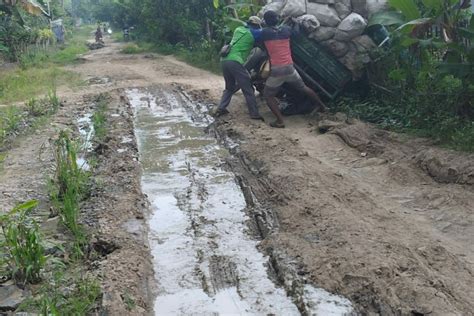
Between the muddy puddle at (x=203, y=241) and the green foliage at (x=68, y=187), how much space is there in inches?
27.2

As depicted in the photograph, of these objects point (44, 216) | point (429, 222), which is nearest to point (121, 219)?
point (44, 216)

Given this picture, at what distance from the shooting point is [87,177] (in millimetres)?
6102

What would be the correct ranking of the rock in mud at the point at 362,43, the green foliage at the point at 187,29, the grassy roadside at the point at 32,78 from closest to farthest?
1. the rock in mud at the point at 362,43
2. the grassy roadside at the point at 32,78
3. the green foliage at the point at 187,29

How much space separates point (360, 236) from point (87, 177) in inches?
129

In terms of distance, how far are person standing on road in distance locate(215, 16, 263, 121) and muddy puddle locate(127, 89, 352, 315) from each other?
1.17 m

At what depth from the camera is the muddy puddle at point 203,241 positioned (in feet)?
12.0

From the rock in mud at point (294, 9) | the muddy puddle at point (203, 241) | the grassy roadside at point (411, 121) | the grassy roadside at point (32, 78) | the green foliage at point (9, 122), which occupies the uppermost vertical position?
the rock in mud at point (294, 9)

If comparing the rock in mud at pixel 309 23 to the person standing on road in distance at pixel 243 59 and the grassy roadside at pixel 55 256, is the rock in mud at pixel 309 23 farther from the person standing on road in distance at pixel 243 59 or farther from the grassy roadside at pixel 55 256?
the grassy roadside at pixel 55 256

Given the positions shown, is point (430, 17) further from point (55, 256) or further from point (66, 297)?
point (66, 297)

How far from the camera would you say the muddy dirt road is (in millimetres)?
3680

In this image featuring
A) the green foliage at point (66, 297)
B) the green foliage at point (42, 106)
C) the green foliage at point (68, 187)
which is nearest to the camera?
the green foliage at point (66, 297)

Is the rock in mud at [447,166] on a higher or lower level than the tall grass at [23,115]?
higher

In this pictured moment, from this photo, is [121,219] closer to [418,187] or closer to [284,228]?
[284,228]

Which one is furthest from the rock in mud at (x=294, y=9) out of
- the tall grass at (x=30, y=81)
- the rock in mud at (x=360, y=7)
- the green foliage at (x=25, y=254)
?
the tall grass at (x=30, y=81)
